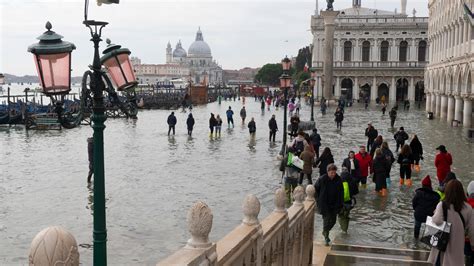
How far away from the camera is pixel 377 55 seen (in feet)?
211

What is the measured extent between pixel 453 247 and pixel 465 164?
12.4m

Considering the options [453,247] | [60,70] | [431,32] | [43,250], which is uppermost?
[431,32]

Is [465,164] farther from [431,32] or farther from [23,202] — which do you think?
[431,32]

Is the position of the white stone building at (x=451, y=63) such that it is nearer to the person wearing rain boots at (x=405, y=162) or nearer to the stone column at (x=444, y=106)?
the stone column at (x=444, y=106)


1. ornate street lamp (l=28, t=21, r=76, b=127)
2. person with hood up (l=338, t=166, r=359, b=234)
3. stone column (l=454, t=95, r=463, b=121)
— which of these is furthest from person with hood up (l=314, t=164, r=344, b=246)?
stone column (l=454, t=95, r=463, b=121)

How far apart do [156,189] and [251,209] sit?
8884 millimetres

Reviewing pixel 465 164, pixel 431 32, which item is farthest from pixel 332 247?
pixel 431 32

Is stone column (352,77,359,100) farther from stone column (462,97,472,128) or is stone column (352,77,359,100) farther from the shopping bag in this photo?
the shopping bag

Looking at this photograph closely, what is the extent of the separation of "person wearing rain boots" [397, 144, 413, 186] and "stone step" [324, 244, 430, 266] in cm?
543

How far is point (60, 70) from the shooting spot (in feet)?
15.5

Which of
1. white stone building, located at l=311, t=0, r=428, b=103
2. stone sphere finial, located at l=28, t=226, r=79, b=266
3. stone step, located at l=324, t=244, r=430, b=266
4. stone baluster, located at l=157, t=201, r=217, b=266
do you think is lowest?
stone step, located at l=324, t=244, r=430, b=266

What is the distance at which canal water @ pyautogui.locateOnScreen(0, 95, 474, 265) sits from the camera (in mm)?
9172

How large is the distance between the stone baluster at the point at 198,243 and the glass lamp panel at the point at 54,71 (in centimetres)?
191

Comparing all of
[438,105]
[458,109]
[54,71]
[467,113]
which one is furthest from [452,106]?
[54,71]
